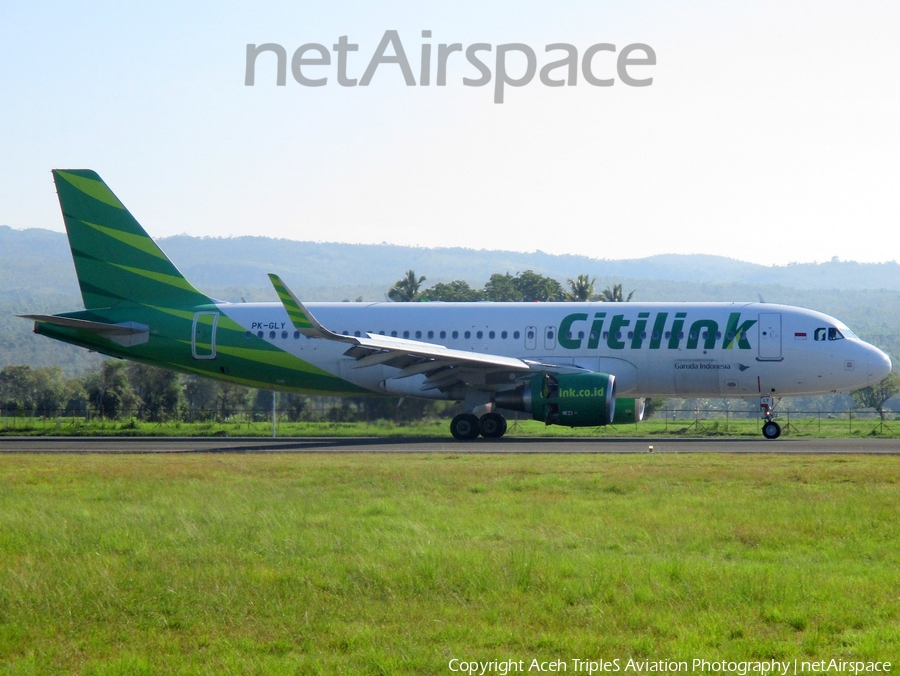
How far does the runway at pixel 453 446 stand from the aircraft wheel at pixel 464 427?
35 centimetres

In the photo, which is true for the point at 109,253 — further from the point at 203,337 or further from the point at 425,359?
the point at 425,359

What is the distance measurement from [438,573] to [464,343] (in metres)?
22.9

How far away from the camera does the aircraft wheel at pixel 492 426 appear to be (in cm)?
3077

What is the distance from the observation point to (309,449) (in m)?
26.9

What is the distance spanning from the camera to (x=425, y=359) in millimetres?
29422

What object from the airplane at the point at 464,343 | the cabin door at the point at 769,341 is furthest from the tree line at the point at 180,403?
the cabin door at the point at 769,341

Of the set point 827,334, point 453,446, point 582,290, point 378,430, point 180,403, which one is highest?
point 582,290

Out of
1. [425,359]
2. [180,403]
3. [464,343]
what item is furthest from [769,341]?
[180,403]

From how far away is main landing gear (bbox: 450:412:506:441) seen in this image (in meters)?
30.5

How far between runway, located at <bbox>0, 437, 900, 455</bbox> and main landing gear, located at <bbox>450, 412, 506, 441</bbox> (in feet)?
1.19

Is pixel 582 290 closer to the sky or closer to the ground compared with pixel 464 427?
closer to the sky

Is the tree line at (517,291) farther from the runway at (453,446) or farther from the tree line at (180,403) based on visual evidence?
the runway at (453,446)

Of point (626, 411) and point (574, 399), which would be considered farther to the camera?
point (626, 411)

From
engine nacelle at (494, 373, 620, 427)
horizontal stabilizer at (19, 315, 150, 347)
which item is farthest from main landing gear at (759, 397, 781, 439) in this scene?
horizontal stabilizer at (19, 315, 150, 347)
